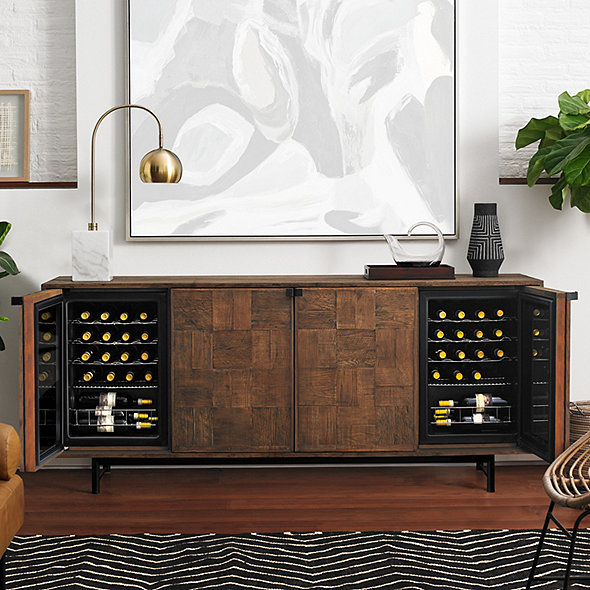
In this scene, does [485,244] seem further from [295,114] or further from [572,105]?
[295,114]

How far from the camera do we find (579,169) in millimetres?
3535

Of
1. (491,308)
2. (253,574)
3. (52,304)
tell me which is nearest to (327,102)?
(491,308)

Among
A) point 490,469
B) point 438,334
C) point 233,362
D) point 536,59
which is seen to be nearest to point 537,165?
point 536,59

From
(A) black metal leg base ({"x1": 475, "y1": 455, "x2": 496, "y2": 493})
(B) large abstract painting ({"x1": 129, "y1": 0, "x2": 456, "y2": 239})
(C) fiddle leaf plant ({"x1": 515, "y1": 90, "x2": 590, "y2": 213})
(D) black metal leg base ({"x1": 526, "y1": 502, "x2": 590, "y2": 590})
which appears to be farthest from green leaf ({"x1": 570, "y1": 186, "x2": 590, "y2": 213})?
(D) black metal leg base ({"x1": 526, "y1": 502, "x2": 590, "y2": 590})

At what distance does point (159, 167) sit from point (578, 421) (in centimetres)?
241

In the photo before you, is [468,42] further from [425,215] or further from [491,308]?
[491,308]

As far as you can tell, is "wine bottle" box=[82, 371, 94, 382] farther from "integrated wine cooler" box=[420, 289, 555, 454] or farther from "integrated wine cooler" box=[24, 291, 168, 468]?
"integrated wine cooler" box=[420, 289, 555, 454]

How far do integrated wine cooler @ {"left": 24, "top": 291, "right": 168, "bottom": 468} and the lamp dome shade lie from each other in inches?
21.6

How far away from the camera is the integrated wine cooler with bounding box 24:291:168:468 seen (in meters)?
3.71

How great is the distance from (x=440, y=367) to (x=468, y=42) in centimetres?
171

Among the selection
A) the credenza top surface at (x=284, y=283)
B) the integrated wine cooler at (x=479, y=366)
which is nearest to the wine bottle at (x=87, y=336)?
the credenza top surface at (x=284, y=283)

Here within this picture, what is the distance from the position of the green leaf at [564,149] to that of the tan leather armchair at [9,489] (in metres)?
2.57

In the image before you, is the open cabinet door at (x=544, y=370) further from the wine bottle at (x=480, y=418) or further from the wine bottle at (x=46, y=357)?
the wine bottle at (x=46, y=357)

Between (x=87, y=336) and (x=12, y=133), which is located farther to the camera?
(x=12, y=133)
